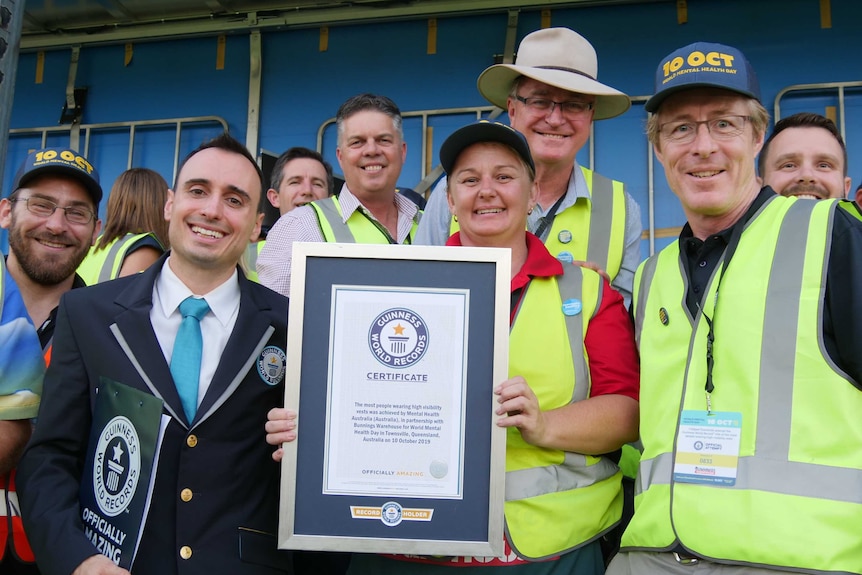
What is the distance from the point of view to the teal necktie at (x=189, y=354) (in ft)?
8.44

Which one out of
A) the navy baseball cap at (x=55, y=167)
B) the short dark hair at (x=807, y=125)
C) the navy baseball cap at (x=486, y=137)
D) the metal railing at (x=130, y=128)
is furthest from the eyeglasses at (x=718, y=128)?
the metal railing at (x=130, y=128)

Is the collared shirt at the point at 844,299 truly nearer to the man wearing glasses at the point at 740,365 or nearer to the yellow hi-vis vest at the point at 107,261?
the man wearing glasses at the point at 740,365

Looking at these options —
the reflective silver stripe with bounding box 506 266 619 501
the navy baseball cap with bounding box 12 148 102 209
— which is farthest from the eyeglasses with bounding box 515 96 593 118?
the navy baseball cap with bounding box 12 148 102 209

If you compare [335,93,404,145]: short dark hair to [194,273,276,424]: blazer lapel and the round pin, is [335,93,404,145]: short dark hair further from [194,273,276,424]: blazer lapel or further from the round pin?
the round pin

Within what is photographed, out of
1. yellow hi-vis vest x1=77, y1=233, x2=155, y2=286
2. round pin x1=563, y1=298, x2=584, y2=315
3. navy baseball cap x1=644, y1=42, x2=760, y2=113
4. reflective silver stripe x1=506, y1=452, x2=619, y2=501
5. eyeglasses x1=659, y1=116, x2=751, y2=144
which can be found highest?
navy baseball cap x1=644, y1=42, x2=760, y2=113

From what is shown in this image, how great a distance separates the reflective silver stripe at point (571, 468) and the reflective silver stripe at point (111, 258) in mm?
2137

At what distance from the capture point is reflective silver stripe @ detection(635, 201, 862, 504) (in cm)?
214

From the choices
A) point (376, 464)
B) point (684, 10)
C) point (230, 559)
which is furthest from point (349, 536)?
point (684, 10)

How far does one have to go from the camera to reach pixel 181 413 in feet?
8.22

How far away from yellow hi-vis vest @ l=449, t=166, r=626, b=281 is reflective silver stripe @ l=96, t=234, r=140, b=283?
5.30ft

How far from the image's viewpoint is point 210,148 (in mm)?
2912

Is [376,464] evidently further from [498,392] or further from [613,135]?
[613,135]

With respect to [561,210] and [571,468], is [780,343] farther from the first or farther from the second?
[561,210]

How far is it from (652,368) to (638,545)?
52 centimetres
